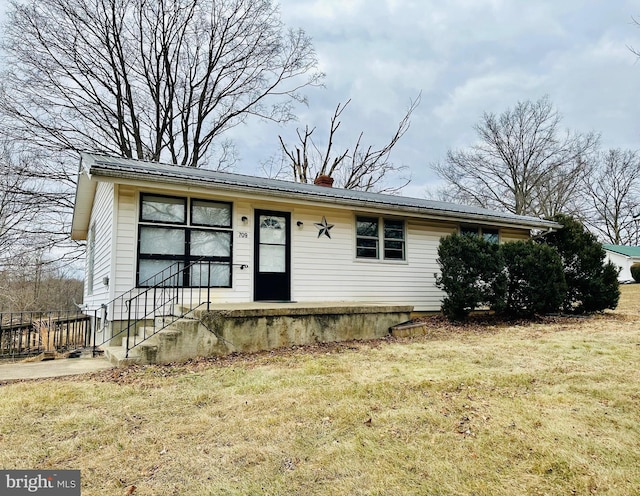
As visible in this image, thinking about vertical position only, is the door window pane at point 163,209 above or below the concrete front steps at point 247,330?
above

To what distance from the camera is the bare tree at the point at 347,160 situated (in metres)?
→ 21.1

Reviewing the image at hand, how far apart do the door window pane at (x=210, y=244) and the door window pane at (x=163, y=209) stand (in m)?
0.40

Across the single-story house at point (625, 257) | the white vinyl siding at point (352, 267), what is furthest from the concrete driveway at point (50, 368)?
the single-story house at point (625, 257)

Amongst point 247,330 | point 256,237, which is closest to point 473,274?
point 256,237

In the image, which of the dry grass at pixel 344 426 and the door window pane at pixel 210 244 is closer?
the dry grass at pixel 344 426

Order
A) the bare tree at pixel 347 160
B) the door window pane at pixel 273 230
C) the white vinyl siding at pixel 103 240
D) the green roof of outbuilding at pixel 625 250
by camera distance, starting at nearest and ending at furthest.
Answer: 1. the white vinyl siding at pixel 103 240
2. the door window pane at pixel 273 230
3. the bare tree at pixel 347 160
4. the green roof of outbuilding at pixel 625 250

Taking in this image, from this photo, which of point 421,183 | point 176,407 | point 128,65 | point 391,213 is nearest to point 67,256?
point 128,65

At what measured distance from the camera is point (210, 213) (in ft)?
24.5

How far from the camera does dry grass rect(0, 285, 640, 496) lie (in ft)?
7.85

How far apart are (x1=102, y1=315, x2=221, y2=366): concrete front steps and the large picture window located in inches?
48.4

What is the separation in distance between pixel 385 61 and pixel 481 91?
7.24 meters

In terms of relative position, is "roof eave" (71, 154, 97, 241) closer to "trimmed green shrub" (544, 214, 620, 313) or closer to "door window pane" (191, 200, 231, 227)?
"door window pane" (191, 200, 231, 227)

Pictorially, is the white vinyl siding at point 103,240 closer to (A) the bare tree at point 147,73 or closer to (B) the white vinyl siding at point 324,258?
(B) the white vinyl siding at point 324,258

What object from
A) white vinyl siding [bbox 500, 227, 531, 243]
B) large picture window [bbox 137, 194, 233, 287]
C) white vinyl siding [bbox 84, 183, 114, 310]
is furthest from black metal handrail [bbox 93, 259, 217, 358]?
white vinyl siding [bbox 500, 227, 531, 243]
